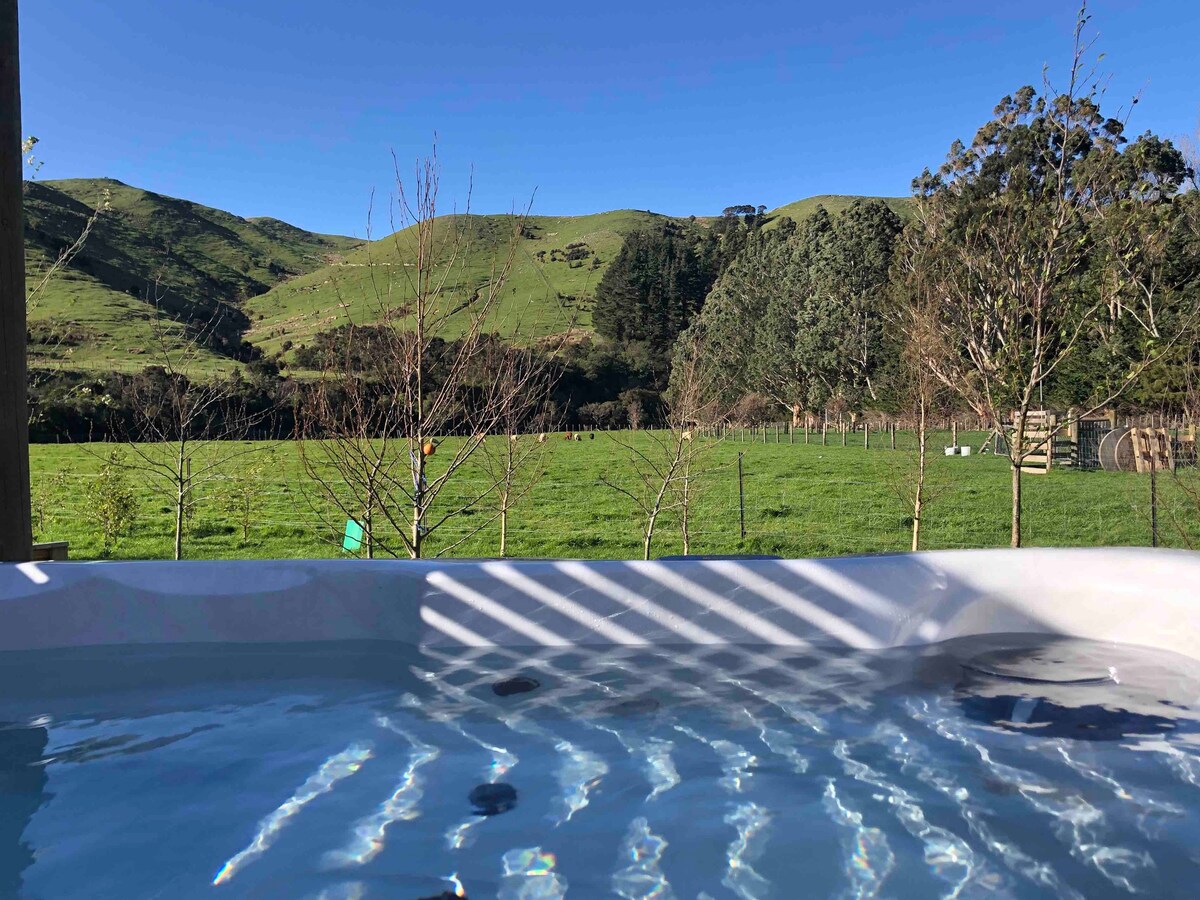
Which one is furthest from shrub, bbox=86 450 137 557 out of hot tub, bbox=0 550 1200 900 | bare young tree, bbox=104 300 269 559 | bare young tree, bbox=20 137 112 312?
hot tub, bbox=0 550 1200 900

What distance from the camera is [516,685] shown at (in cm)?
271

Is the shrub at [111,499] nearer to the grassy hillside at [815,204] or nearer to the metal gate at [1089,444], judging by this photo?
the metal gate at [1089,444]

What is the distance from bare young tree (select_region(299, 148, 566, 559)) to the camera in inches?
154

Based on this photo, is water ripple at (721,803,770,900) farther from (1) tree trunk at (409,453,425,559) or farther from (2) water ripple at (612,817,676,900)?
(1) tree trunk at (409,453,425,559)

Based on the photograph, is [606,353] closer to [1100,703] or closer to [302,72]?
[302,72]

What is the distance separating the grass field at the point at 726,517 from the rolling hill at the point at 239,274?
204 centimetres

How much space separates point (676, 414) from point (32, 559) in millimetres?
4805

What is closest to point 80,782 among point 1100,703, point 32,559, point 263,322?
point 32,559

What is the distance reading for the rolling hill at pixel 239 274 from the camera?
13.7ft

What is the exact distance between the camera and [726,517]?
987 cm

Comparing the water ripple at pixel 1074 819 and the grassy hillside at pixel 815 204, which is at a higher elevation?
the grassy hillside at pixel 815 204

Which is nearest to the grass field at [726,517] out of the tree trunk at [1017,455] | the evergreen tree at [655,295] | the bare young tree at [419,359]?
the tree trunk at [1017,455]

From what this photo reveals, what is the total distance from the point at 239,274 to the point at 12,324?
7328 cm

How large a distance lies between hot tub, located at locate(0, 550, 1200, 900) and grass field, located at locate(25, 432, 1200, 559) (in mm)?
3227
